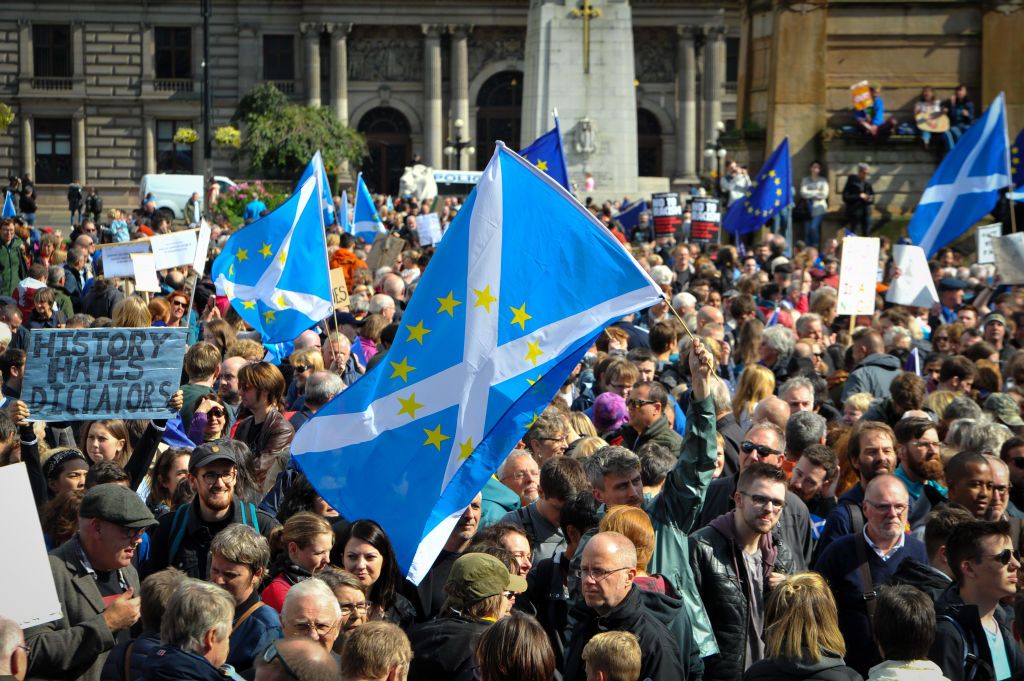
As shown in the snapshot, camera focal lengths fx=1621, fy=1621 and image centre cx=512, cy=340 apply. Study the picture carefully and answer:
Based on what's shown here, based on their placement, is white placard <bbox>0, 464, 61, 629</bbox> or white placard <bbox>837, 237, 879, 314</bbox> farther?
white placard <bbox>837, 237, 879, 314</bbox>

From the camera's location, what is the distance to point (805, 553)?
702 cm

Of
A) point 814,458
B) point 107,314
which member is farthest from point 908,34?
point 814,458

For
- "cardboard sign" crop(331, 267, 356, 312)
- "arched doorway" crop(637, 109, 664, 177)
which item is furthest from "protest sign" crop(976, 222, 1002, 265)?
"arched doorway" crop(637, 109, 664, 177)

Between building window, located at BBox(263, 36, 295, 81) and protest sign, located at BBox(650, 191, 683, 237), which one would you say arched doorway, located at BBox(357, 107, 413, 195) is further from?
protest sign, located at BBox(650, 191, 683, 237)

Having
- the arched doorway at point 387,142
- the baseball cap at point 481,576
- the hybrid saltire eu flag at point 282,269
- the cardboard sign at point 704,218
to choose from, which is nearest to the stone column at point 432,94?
the arched doorway at point 387,142

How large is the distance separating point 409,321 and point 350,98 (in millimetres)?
66457

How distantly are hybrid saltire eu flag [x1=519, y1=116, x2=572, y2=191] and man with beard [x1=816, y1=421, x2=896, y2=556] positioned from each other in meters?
4.18

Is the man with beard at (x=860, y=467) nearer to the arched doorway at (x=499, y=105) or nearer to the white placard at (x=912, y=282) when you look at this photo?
the white placard at (x=912, y=282)

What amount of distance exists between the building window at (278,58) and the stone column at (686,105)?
17243mm

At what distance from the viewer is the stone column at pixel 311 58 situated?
230ft

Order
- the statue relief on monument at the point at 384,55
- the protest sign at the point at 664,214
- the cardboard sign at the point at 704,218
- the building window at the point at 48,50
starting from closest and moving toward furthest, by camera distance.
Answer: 1. the cardboard sign at the point at 704,218
2. the protest sign at the point at 664,214
3. the building window at the point at 48,50
4. the statue relief on monument at the point at 384,55

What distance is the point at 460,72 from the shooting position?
72250mm

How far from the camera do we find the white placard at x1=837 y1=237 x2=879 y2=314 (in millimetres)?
12898

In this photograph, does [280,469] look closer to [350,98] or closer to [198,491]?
[198,491]
